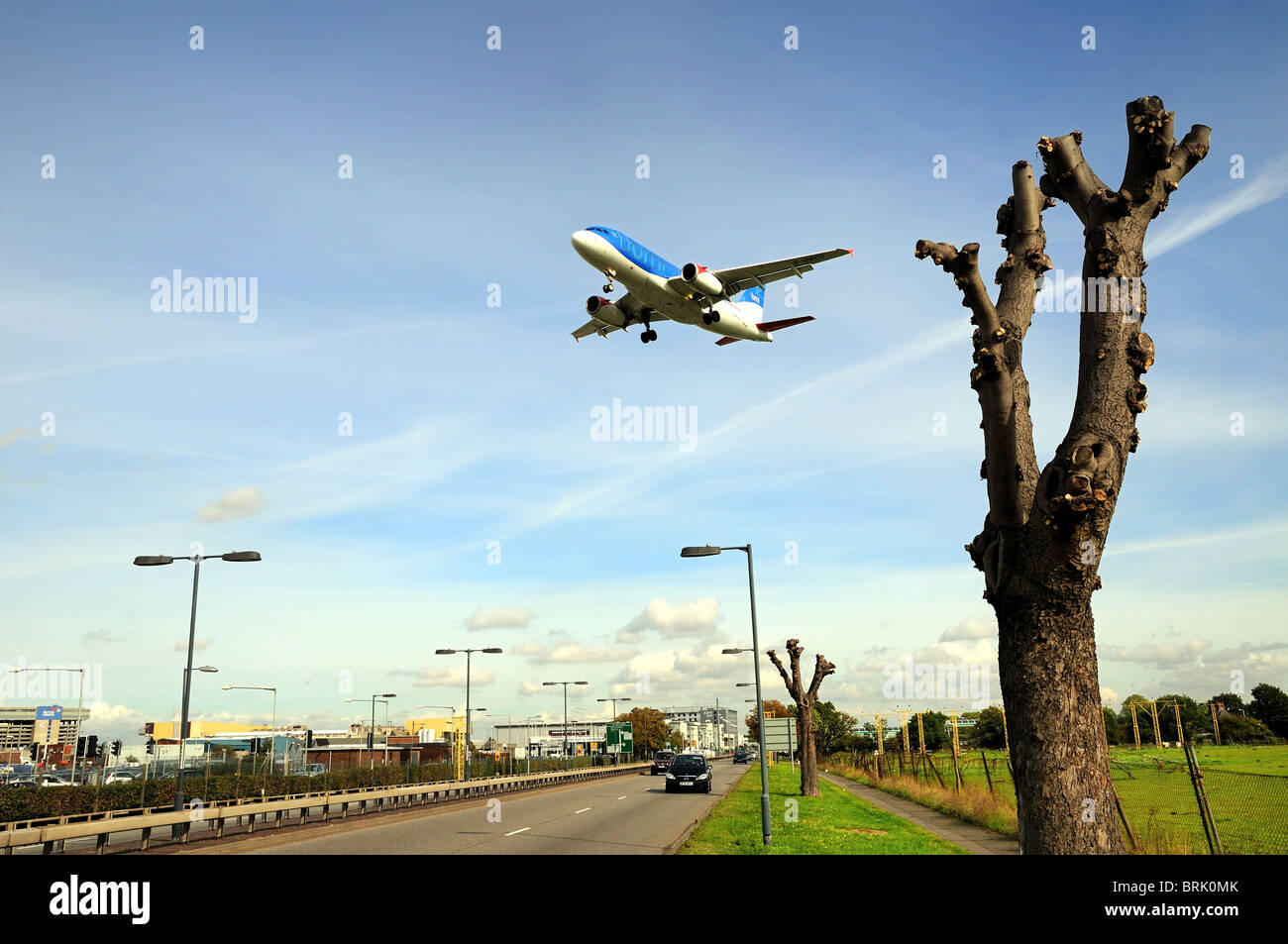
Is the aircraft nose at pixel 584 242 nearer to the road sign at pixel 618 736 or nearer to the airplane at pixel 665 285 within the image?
the airplane at pixel 665 285

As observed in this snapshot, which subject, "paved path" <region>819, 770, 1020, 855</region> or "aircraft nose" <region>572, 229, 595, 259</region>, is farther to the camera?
"aircraft nose" <region>572, 229, 595, 259</region>

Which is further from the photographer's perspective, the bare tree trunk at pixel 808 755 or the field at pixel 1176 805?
the bare tree trunk at pixel 808 755

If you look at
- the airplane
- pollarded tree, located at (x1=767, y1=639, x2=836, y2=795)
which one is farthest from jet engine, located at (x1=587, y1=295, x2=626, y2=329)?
pollarded tree, located at (x1=767, y1=639, x2=836, y2=795)

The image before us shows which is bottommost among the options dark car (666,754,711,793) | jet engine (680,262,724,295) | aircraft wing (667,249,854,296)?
dark car (666,754,711,793)

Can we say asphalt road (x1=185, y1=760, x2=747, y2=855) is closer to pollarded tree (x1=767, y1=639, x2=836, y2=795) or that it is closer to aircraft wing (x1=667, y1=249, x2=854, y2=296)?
pollarded tree (x1=767, y1=639, x2=836, y2=795)

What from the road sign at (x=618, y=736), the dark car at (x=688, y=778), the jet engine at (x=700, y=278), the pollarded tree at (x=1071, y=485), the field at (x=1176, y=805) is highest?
the jet engine at (x=700, y=278)

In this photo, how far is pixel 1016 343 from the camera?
8.96m

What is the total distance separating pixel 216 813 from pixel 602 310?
19872mm

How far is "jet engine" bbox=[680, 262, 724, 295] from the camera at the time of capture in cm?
2842

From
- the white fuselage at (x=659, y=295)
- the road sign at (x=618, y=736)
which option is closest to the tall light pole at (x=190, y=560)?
the white fuselage at (x=659, y=295)

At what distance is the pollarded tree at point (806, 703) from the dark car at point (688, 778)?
970 cm

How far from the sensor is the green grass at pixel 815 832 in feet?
57.7

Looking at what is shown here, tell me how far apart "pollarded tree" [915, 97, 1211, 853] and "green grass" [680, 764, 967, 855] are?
9.59 m
